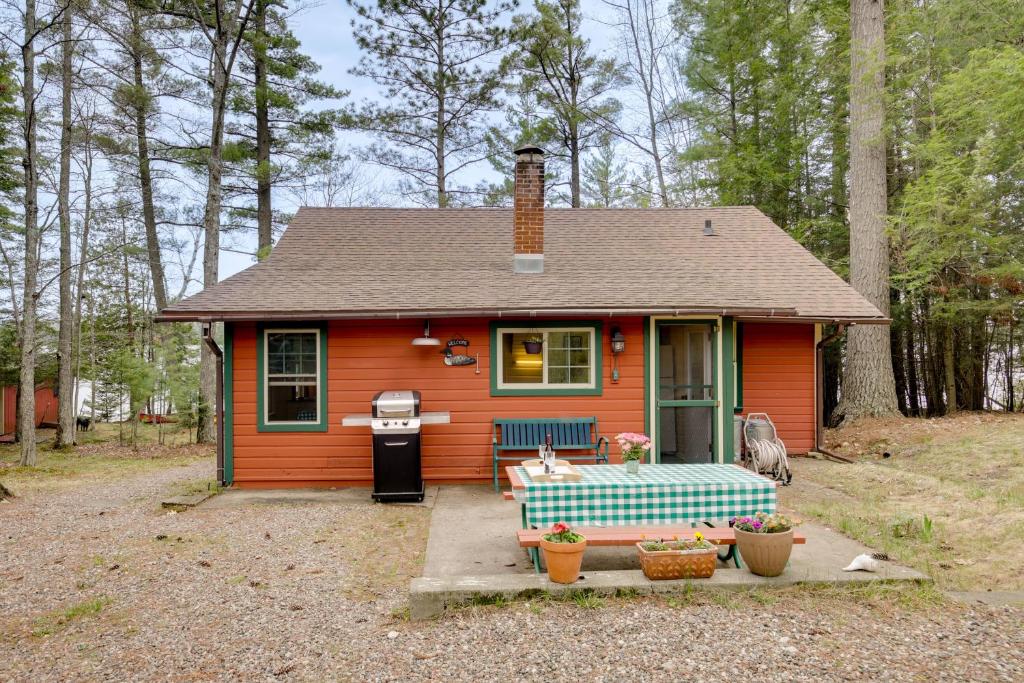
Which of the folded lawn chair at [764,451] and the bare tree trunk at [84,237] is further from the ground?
the bare tree trunk at [84,237]

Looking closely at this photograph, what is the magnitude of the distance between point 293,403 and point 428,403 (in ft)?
5.33

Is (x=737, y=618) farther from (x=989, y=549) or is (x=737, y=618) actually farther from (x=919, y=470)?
(x=919, y=470)

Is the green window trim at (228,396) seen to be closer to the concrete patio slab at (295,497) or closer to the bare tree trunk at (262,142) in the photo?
the concrete patio slab at (295,497)

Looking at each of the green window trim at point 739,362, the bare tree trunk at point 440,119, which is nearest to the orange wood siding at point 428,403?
the green window trim at point 739,362

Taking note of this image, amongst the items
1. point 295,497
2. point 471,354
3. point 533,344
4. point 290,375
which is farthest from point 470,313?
point 295,497

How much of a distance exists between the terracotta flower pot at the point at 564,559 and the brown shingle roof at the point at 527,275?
362 centimetres

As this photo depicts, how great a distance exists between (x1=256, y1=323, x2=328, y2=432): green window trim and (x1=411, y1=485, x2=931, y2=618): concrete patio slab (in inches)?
91.6

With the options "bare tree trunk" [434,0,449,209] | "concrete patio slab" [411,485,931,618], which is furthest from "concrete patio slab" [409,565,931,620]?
"bare tree trunk" [434,0,449,209]

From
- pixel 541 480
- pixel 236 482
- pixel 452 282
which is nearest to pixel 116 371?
pixel 236 482

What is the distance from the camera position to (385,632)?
3.31 m

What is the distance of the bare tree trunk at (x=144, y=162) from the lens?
12637mm

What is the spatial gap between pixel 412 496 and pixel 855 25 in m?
11.5

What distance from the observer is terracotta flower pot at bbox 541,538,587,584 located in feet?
11.9

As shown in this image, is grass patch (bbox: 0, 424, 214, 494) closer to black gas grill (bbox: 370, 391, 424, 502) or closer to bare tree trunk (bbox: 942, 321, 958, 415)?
black gas grill (bbox: 370, 391, 424, 502)
